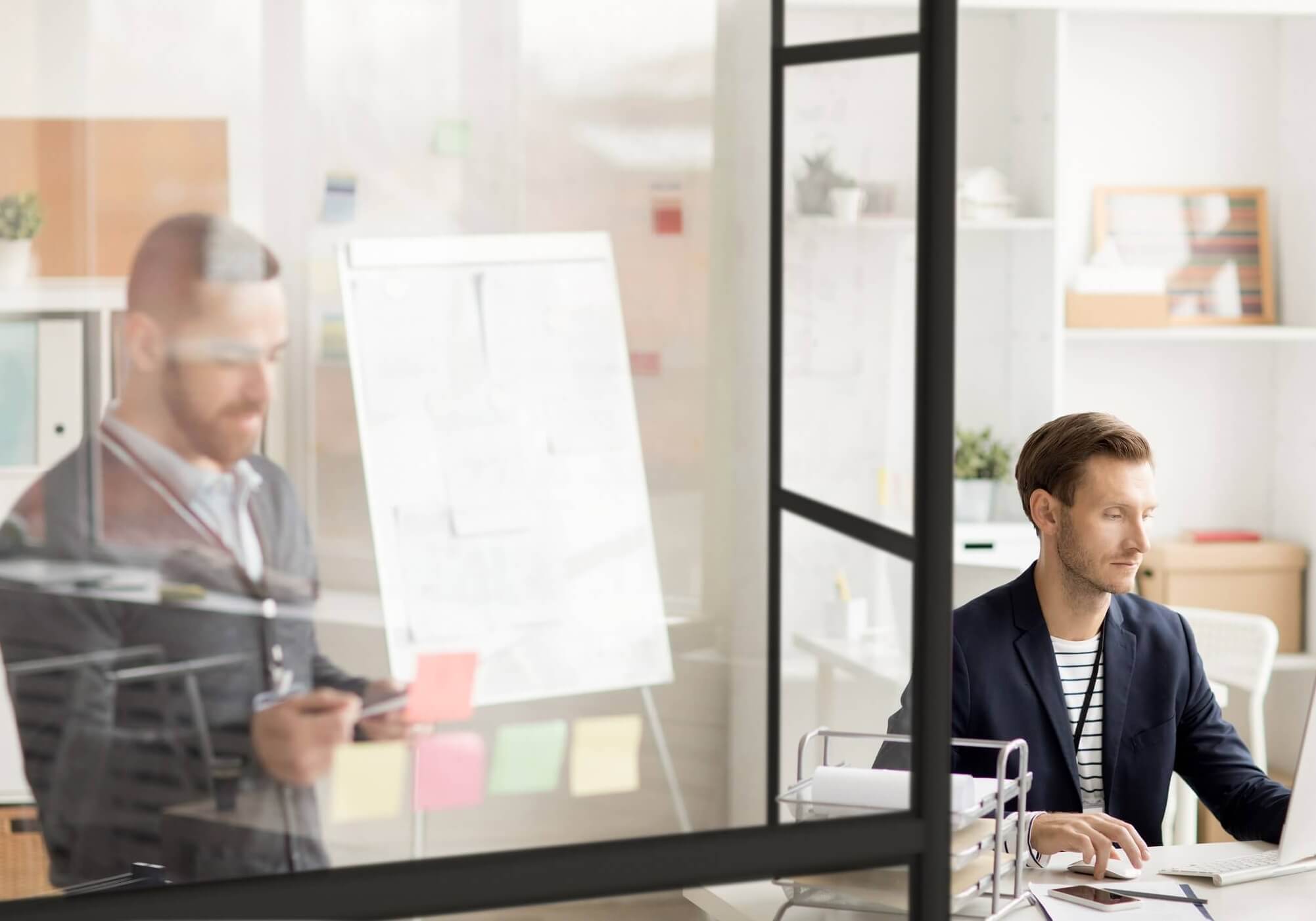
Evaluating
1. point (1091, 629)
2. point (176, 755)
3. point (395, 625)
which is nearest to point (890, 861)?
point (1091, 629)

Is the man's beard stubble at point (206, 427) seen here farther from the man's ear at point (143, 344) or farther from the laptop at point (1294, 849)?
the laptop at point (1294, 849)

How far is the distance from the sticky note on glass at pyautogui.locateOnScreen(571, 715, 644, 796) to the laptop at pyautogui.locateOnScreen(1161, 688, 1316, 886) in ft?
8.64

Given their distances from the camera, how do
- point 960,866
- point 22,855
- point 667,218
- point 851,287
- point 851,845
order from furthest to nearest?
1. point 667,218
2. point 22,855
3. point 851,287
4. point 960,866
5. point 851,845

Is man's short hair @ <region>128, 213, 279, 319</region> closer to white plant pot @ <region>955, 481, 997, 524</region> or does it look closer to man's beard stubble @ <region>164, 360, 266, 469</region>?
man's beard stubble @ <region>164, 360, 266, 469</region>

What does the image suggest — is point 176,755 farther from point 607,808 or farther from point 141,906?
point 141,906

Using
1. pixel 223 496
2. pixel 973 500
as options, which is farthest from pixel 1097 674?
pixel 223 496

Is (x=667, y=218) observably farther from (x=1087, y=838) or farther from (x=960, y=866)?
(x=960, y=866)

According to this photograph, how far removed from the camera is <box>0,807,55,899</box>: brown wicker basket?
112 inches

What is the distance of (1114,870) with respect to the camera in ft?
4.41

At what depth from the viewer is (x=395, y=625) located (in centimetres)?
363

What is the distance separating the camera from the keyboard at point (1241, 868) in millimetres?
1358

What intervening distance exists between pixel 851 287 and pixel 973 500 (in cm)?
59

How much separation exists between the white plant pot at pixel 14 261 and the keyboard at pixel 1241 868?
121 inches

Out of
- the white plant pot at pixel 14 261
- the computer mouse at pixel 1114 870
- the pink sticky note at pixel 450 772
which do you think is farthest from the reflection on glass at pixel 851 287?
the white plant pot at pixel 14 261
